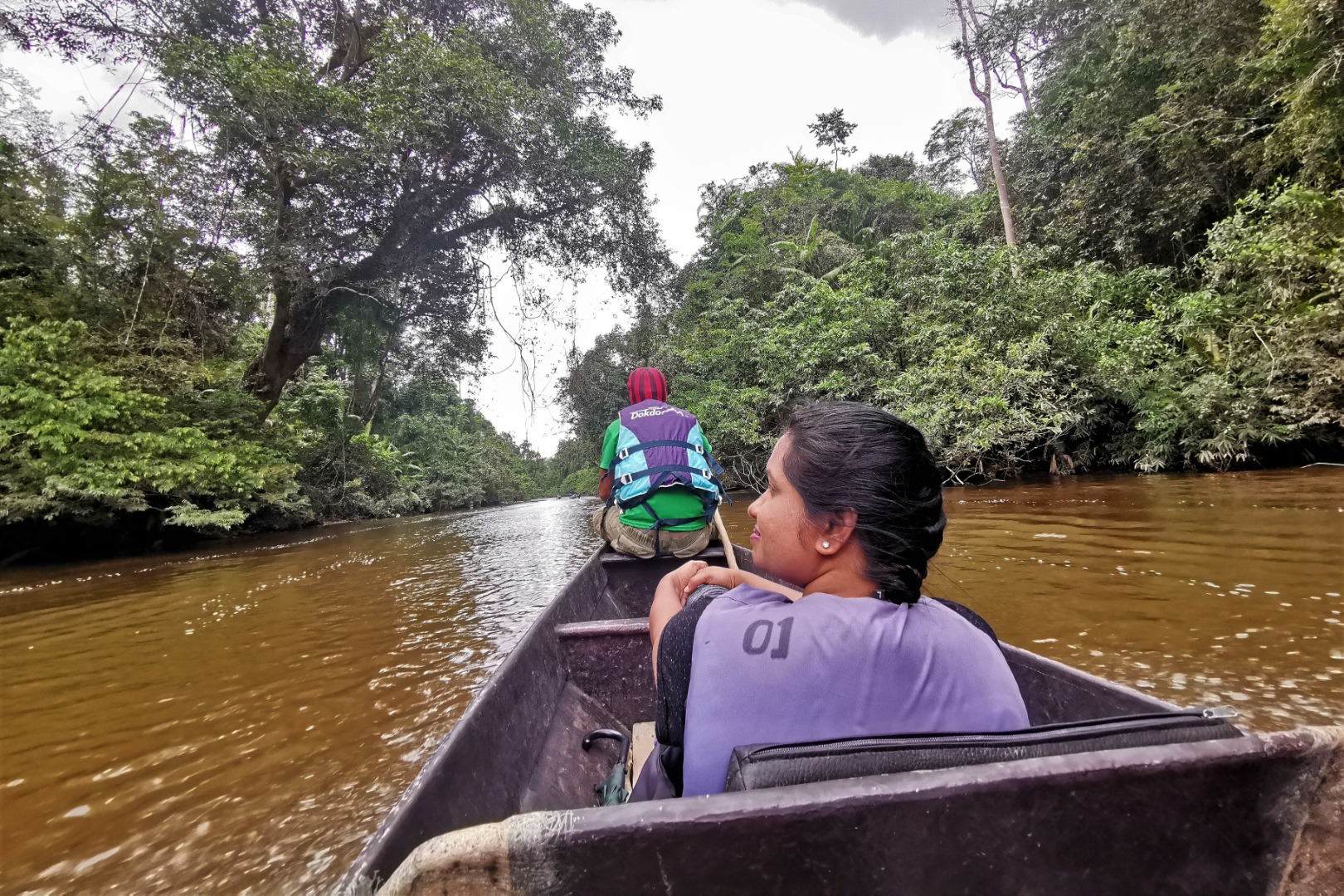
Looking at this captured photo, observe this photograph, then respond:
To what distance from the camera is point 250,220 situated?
10266 mm

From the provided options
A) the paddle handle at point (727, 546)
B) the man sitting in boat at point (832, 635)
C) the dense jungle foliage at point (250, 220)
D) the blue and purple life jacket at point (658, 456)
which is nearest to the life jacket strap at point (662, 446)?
the blue and purple life jacket at point (658, 456)

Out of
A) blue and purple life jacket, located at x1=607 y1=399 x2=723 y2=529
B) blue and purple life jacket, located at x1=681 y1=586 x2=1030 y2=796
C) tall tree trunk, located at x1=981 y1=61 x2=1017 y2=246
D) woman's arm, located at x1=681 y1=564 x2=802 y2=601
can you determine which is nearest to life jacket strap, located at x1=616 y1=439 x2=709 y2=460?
blue and purple life jacket, located at x1=607 y1=399 x2=723 y2=529

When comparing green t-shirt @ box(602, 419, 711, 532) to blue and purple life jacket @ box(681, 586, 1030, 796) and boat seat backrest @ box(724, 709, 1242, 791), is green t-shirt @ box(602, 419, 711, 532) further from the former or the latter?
boat seat backrest @ box(724, 709, 1242, 791)

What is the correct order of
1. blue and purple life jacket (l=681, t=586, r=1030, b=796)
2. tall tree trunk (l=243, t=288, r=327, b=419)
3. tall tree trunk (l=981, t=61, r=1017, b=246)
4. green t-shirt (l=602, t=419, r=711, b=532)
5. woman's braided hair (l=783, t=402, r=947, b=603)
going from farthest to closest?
tall tree trunk (l=981, t=61, r=1017, b=246)
tall tree trunk (l=243, t=288, r=327, b=419)
green t-shirt (l=602, t=419, r=711, b=532)
woman's braided hair (l=783, t=402, r=947, b=603)
blue and purple life jacket (l=681, t=586, r=1030, b=796)

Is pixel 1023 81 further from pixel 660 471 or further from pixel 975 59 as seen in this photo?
pixel 660 471

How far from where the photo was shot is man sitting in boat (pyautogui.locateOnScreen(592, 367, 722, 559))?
3393 millimetres

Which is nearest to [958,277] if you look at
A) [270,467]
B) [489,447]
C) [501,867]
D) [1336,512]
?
[1336,512]

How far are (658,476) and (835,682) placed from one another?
8.36ft

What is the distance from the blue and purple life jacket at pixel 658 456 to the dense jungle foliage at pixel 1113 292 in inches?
302

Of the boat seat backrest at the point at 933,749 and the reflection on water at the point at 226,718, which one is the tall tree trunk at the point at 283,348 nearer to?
the reflection on water at the point at 226,718

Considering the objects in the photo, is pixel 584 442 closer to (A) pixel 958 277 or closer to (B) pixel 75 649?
(A) pixel 958 277

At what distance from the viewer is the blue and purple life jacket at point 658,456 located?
3381 mm

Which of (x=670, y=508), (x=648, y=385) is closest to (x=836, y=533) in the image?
(x=670, y=508)

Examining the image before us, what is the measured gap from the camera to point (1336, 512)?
5035 millimetres
